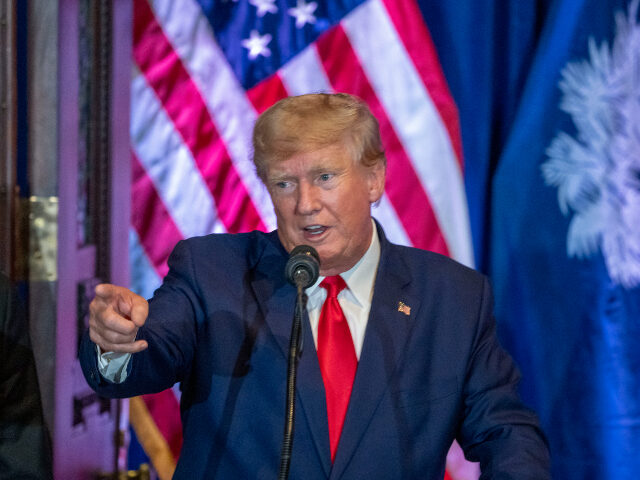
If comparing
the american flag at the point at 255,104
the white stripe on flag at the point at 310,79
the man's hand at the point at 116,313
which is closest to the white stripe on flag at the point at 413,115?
the american flag at the point at 255,104

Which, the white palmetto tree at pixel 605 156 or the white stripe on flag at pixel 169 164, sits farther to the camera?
the white stripe on flag at pixel 169 164

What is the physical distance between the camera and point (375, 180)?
1.84m

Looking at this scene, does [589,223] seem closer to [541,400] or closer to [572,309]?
[572,309]

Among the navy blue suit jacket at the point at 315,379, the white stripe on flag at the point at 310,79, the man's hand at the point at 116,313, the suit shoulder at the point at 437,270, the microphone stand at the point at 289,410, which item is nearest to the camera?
the microphone stand at the point at 289,410

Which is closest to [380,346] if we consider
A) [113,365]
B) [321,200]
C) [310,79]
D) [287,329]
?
[287,329]

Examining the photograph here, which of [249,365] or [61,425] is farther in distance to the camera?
[61,425]

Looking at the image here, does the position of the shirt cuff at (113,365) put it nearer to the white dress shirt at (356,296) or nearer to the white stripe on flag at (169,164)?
the white dress shirt at (356,296)

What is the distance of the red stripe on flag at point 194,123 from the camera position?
8.90ft

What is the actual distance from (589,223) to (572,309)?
0.98 ft

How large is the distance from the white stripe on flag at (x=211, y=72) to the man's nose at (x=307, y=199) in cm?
104

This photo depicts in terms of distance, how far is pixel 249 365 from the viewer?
167 cm

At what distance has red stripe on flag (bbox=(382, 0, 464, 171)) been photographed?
2.65 meters

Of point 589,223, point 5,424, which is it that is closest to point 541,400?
point 589,223

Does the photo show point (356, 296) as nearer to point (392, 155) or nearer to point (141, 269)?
point (392, 155)
